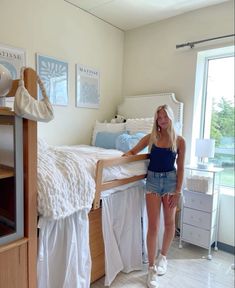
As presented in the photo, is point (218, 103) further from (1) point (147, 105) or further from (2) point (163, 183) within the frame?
(2) point (163, 183)

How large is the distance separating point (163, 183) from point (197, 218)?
0.77 metres

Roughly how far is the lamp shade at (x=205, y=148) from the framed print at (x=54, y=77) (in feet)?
5.19

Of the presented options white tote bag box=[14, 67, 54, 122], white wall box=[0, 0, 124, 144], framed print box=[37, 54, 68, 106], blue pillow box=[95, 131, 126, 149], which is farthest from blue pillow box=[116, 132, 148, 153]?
white tote bag box=[14, 67, 54, 122]

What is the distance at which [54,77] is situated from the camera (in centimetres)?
267

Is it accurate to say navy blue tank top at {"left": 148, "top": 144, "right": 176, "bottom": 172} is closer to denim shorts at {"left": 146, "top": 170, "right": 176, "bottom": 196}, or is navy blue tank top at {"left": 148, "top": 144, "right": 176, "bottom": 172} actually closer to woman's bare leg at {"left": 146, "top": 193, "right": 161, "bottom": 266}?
denim shorts at {"left": 146, "top": 170, "right": 176, "bottom": 196}

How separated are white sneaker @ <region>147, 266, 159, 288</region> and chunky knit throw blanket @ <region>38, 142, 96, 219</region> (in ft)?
2.91

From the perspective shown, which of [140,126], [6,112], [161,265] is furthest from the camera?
[140,126]

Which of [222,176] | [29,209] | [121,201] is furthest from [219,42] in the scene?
[29,209]

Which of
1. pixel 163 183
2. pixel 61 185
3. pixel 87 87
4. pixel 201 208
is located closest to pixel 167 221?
pixel 163 183

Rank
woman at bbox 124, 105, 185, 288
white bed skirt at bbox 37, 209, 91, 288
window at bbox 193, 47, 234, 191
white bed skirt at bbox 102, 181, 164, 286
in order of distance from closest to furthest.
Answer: white bed skirt at bbox 37, 209, 91, 288 → white bed skirt at bbox 102, 181, 164, 286 → woman at bbox 124, 105, 185, 288 → window at bbox 193, 47, 234, 191

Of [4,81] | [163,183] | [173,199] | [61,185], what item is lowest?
[173,199]

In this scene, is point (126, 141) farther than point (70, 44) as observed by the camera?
No

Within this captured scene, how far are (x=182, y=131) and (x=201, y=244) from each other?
125 centimetres

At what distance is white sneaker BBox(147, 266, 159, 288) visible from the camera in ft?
6.13
